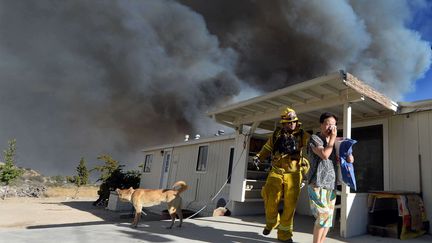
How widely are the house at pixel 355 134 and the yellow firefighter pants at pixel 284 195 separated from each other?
1263 millimetres

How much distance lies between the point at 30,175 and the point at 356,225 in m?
37.7

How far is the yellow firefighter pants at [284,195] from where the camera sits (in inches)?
133

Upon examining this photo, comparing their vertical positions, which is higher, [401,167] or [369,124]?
[369,124]

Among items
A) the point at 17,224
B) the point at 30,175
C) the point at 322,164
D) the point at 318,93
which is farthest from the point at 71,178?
the point at 322,164

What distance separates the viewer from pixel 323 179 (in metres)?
2.64

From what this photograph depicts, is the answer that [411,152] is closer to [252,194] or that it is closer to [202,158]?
[252,194]

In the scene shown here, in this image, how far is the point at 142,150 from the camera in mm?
15805

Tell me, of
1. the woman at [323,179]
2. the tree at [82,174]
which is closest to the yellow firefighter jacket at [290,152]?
the woman at [323,179]

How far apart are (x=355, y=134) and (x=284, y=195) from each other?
10.9 ft

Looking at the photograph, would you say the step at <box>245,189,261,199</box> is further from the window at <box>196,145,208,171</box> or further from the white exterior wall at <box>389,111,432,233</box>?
the window at <box>196,145,208,171</box>

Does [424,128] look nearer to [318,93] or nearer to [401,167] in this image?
[401,167]

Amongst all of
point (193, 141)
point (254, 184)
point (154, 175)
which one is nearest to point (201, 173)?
point (193, 141)

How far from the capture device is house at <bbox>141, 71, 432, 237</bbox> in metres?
4.45

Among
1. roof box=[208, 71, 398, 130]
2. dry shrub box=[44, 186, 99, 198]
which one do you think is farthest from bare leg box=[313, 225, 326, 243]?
dry shrub box=[44, 186, 99, 198]
